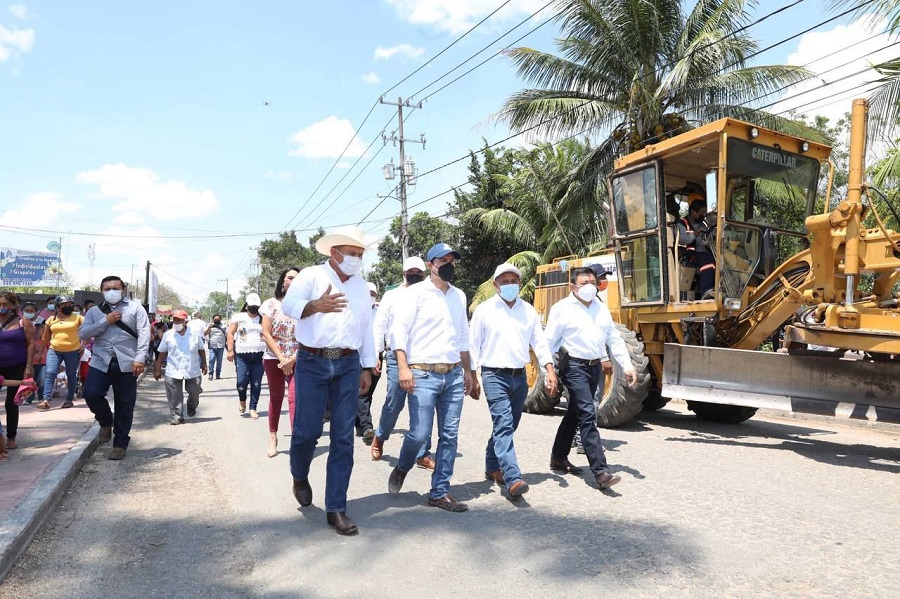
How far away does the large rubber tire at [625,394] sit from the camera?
8.38 m

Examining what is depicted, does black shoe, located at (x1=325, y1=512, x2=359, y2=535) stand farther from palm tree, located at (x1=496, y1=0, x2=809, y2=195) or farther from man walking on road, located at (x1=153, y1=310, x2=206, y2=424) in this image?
palm tree, located at (x1=496, y1=0, x2=809, y2=195)

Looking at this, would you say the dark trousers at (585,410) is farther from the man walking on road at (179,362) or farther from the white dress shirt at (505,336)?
the man walking on road at (179,362)

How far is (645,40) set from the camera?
52.3 feet

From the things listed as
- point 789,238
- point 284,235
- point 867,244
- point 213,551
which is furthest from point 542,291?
point 284,235

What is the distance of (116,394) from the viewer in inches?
269

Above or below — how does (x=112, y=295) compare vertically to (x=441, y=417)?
above

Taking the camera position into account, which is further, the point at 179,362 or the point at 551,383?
the point at 179,362

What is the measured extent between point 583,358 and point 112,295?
452cm

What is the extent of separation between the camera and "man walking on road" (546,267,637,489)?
5598 millimetres

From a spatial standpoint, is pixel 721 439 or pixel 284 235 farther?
pixel 284 235

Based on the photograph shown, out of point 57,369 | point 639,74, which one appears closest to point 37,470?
point 57,369

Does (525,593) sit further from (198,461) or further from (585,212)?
(585,212)

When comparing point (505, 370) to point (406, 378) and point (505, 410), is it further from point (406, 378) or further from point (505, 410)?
point (406, 378)

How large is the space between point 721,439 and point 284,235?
5685 cm
